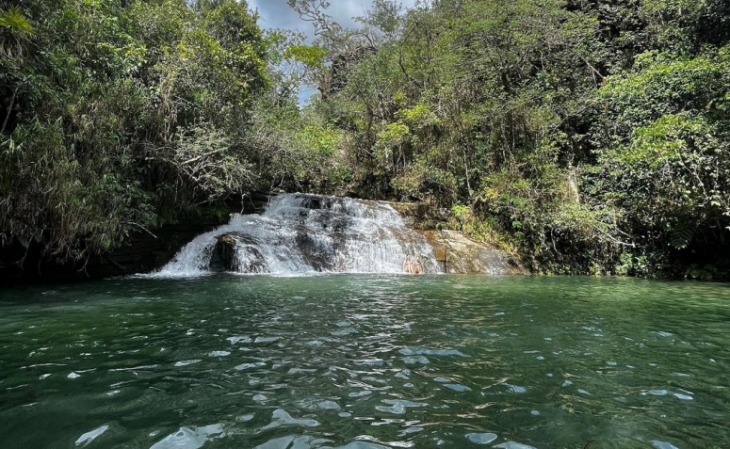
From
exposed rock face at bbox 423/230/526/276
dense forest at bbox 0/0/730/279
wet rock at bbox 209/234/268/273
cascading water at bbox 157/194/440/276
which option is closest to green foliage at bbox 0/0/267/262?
dense forest at bbox 0/0/730/279

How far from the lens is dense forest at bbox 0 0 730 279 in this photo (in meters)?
8.26

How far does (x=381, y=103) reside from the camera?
75.8 ft

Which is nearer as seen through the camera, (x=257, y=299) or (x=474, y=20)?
(x=257, y=299)

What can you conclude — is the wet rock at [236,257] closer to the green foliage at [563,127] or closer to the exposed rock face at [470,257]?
the exposed rock face at [470,257]

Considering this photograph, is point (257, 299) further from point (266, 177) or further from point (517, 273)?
point (266, 177)

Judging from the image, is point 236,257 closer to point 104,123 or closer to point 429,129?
point 104,123

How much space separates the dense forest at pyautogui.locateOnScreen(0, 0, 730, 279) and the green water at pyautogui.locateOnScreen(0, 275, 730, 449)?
13.0 ft

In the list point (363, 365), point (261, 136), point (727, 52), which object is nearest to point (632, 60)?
point (727, 52)

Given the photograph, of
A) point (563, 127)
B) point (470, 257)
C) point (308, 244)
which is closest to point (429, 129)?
point (563, 127)

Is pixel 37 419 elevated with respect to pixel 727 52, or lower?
lower

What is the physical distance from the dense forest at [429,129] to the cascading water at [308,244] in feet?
4.80

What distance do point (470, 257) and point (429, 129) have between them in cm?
800

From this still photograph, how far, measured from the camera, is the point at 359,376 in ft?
10.9

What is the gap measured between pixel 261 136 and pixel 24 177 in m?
7.99
